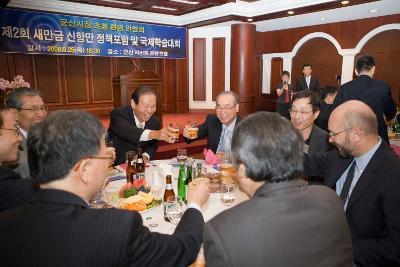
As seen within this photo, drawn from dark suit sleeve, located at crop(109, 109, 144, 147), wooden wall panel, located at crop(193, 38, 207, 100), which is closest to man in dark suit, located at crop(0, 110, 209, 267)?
dark suit sleeve, located at crop(109, 109, 144, 147)

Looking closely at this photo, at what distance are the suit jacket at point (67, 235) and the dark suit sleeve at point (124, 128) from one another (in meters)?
1.87

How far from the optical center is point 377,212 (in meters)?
1.44

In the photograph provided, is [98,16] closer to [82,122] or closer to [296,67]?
[296,67]

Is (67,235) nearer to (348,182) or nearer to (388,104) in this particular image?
(348,182)

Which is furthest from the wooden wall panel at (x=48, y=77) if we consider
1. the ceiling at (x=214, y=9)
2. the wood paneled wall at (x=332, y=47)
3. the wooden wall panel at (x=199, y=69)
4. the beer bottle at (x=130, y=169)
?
the beer bottle at (x=130, y=169)

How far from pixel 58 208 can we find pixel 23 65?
781cm

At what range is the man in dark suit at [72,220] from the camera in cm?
84

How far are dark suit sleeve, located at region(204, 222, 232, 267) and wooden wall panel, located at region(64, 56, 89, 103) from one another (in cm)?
819

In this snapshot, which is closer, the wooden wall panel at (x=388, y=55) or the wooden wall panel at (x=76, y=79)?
the wooden wall panel at (x=388, y=55)

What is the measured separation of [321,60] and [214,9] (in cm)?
348

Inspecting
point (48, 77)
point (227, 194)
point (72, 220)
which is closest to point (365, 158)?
point (227, 194)

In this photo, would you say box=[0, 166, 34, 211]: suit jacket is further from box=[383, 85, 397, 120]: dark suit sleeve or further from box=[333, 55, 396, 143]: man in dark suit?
box=[383, 85, 397, 120]: dark suit sleeve

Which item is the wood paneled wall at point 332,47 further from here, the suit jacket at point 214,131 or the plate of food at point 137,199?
the plate of food at point 137,199

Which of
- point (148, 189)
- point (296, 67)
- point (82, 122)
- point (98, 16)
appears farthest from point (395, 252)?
point (296, 67)
